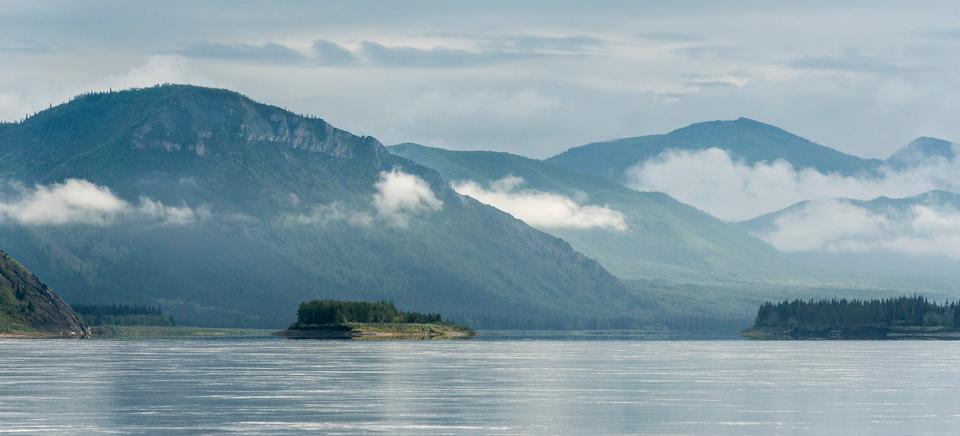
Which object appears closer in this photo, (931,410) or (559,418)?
(559,418)

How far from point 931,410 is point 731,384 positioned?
104 ft

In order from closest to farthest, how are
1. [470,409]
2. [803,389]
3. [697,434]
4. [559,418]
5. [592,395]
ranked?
[697,434], [559,418], [470,409], [592,395], [803,389]

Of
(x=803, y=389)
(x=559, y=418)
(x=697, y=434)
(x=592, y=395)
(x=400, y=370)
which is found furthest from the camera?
(x=400, y=370)

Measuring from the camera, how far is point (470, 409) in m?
124

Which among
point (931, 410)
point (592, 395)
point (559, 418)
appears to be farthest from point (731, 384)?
point (559, 418)

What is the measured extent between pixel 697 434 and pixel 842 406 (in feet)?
84.5

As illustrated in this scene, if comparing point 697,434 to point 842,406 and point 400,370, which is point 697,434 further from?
point 400,370

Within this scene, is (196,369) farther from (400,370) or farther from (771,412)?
(771,412)

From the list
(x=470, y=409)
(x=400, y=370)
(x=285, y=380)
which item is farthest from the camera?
(x=400, y=370)

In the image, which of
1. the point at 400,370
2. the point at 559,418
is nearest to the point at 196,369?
the point at 400,370

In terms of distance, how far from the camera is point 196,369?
18012 centimetres

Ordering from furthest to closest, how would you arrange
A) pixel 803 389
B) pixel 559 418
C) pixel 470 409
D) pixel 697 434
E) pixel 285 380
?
pixel 285 380, pixel 803 389, pixel 470 409, pixel 559 418, pixel 697 434

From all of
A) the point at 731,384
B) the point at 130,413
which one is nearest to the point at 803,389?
the point at 731,384

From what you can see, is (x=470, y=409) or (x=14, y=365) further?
(x=14, y=365)
